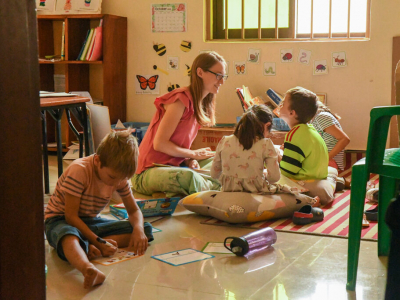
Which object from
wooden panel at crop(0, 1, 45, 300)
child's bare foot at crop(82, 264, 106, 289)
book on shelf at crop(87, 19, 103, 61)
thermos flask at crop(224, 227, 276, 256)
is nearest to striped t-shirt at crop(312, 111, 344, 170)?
thermos flask at crop(224, 227, 276, 256)

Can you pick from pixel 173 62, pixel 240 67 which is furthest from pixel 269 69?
pixel 173 62

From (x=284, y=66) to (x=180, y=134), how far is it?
1.78 m

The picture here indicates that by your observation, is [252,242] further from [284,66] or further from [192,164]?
[284,66]

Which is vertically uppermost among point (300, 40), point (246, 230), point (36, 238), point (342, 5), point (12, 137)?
point (342, 5)

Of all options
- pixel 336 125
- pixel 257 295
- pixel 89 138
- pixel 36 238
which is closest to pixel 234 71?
pixel 336 125

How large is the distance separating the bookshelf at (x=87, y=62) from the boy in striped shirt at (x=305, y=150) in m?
2.27

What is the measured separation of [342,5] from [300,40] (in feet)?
1.50

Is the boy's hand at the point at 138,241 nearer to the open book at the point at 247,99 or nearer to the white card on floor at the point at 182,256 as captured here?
the white card on floor at the point at 182,256

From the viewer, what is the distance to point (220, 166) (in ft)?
8.61

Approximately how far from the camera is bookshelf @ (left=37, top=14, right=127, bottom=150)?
4.67m

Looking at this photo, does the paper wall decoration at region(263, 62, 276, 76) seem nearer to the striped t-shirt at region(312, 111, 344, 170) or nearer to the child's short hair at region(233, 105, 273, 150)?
the striped t-shirt at region(312, 111, 344, 170)

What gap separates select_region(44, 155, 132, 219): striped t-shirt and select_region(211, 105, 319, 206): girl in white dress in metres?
0.70

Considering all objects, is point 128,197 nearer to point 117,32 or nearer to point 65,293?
point 65,293

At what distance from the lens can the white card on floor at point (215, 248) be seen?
6.64 feet
